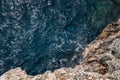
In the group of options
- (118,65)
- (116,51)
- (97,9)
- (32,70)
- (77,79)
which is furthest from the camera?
(32,70)

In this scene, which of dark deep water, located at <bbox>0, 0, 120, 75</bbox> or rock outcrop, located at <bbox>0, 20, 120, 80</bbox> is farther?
dark deep water, located at <bbox>0, 0, 120, 75</bbox>

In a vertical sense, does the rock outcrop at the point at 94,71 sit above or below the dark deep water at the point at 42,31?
above

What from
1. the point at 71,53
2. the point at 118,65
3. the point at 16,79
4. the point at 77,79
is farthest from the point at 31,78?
the point at 71,53

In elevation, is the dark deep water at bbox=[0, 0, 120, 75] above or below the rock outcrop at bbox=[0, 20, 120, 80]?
below

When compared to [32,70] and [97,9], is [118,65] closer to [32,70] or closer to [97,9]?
[97,9]

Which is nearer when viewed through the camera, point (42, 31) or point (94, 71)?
point (94, 71)

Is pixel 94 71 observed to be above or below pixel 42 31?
above

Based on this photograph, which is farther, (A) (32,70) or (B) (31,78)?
(A) (32,70)

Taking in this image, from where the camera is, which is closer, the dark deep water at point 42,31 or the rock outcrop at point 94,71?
the rock outcrop at point 94,71
